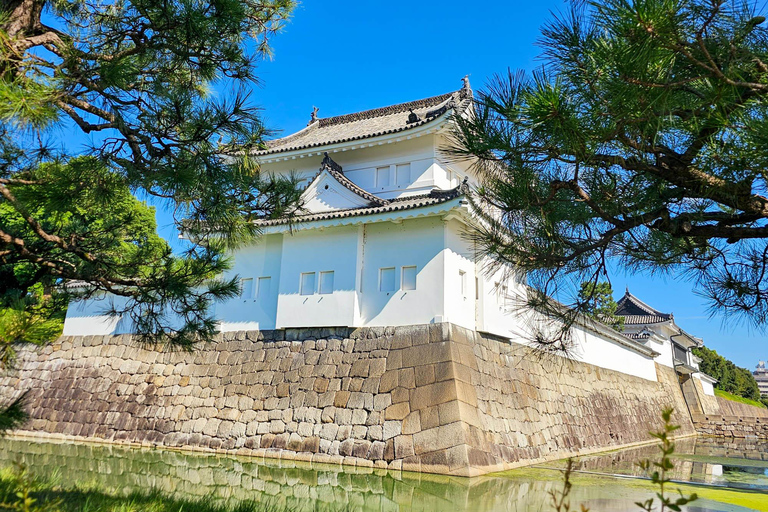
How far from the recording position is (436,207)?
7863 mm

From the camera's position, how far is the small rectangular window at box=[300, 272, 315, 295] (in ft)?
29.6

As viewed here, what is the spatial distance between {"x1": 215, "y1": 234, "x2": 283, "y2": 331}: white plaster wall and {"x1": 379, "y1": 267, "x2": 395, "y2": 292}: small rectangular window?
2.04m

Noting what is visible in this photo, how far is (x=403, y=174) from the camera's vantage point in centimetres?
984

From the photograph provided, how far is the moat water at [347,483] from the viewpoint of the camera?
501 cm

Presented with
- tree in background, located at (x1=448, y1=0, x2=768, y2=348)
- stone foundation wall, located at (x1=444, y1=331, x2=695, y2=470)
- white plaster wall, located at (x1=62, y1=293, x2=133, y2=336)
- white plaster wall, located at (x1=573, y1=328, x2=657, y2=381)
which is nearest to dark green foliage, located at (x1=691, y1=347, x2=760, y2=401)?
white plaster wall, located at (x1=573, y1=328, x2=657, y2=381)

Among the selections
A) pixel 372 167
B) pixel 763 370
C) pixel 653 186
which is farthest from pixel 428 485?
pixel 763 370

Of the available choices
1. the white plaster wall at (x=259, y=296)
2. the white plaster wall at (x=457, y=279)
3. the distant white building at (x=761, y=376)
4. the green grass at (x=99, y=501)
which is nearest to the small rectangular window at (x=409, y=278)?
the white plaster wall at (x=457, y=279)

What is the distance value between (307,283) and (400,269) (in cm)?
172

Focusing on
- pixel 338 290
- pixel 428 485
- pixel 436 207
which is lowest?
pixel 428 485

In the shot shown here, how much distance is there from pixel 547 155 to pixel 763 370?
137 metres

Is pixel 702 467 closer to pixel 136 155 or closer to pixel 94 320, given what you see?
pixel 136 155

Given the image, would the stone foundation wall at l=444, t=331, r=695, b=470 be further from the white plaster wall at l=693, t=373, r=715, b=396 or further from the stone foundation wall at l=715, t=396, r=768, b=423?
the stone foundation wall at l=715, t=396, r=768, b=423

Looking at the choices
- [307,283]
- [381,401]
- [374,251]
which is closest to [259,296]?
[307,283]

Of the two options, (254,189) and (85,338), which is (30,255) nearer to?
(254,189)
